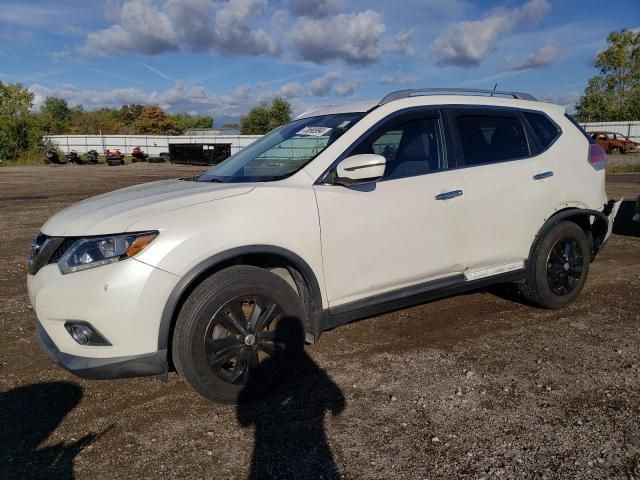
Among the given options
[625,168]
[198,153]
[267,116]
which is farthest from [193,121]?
[625,168]

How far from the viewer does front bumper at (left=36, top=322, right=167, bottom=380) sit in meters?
2.71

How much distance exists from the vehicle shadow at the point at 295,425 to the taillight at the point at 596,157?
3.16 m

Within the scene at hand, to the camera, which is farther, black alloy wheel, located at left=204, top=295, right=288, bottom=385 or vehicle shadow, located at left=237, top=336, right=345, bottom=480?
black alloy wheel, located at left=204, top=295, right=288, bottom=385

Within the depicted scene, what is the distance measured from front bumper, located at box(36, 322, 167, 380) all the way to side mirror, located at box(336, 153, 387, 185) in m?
1.50

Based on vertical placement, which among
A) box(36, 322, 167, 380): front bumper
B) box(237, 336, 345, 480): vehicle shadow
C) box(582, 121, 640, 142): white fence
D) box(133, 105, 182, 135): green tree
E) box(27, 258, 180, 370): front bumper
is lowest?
box(237, 336, 345, 480): vehicle shadow

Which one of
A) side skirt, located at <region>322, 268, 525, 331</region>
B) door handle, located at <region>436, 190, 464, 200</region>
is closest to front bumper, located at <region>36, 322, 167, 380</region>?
side skirt, located at <region>322, 268, 525, 331</region>

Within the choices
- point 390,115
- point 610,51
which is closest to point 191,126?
point 610,51

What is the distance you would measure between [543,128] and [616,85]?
61.6 metres

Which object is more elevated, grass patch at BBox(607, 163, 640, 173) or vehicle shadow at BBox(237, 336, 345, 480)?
grass patch at BBox(607, 163, 640, 173)

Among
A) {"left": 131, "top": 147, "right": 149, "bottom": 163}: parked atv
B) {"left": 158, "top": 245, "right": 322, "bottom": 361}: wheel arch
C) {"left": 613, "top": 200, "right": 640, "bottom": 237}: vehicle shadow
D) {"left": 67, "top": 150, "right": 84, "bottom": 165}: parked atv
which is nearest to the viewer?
{"left": 158, "top": 245, "right": 322, "bottom": 361}: wheel arch

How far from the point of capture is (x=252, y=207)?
2.99m

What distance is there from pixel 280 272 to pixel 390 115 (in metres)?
1.38

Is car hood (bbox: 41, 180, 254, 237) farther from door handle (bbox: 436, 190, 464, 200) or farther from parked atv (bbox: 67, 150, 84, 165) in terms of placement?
parked atv (bbox: 67, 150, 84, 165)

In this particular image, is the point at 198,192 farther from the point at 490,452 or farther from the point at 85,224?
the point at 490,452
